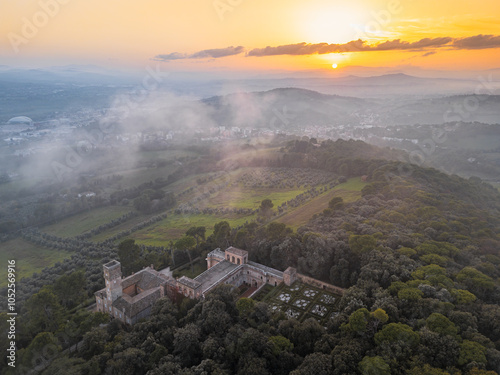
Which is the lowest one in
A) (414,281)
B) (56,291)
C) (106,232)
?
(106,232)

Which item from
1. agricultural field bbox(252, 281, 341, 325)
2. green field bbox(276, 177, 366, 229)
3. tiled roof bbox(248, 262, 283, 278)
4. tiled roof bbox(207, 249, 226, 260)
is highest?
tiled roof bbox(207, 249, 226, 260)

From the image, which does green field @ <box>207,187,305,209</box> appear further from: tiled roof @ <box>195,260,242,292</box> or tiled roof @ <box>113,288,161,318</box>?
tiled roof @ <box>113,288,161,318</box>

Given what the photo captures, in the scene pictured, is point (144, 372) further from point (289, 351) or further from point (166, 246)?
point (166, 246)

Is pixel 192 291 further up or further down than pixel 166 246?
further up

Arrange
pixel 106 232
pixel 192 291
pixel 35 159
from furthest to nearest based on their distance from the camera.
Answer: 1. pixel 35 159
2. pixel 106 232
3. pixel 192 291

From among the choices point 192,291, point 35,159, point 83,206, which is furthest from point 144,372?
point 35,159

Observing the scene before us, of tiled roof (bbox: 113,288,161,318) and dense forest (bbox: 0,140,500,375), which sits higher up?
dense forest (bbox: 0,140,500,375)

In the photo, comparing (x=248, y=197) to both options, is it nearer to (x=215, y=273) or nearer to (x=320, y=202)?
(x=320, y=202)

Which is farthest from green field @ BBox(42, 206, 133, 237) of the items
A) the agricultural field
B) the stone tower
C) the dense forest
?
the agricultural field

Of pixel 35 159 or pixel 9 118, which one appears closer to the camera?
pixel 35 159
